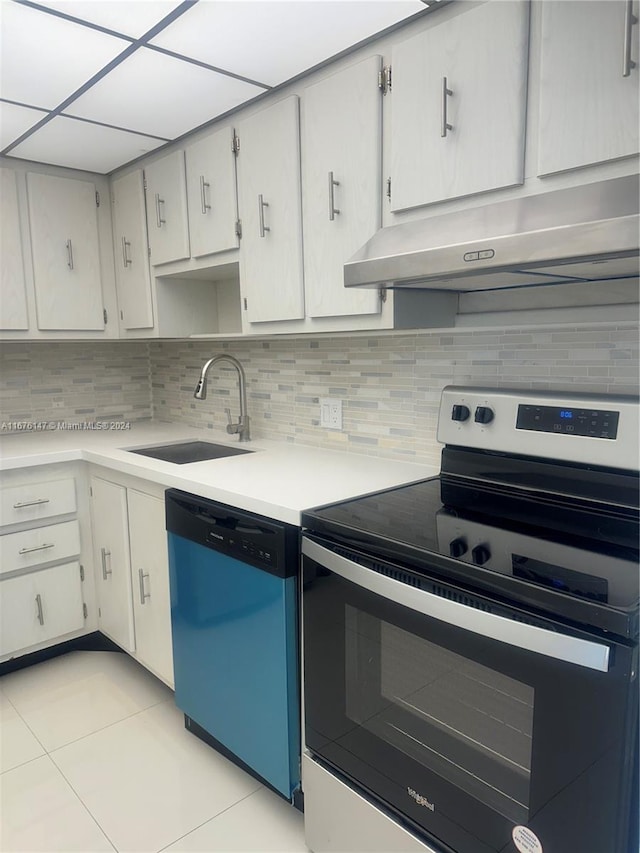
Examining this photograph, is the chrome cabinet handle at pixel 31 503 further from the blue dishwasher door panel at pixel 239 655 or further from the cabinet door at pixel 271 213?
the cabinet door at pixel 271 213

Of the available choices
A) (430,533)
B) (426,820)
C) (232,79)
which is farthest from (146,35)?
(426,820)

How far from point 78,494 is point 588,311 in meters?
1.98

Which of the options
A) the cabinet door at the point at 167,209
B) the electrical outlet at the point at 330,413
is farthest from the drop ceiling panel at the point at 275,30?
the electrical outlet at the point at 330,413

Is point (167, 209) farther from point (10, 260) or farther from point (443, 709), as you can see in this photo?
point (443, 709)

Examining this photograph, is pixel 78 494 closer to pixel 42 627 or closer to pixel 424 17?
pixel 42 627

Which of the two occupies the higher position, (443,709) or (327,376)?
(327,376)

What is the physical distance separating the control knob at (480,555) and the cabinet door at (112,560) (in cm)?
143

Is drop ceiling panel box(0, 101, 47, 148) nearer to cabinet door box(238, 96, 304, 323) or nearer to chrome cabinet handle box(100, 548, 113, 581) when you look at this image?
cabinet door box(238, 96, 304, 323)

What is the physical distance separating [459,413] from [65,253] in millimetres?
1900

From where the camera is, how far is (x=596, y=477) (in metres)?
1.31

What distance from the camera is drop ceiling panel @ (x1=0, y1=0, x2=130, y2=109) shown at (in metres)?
1.39

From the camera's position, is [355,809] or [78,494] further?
[78,494]

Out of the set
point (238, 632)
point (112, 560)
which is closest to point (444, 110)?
point (238, 632)

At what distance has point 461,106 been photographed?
→ 1309mm
